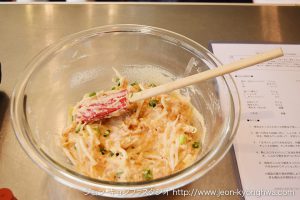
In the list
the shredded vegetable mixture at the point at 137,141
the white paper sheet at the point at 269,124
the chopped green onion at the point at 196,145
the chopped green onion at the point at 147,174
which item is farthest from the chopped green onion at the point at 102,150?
the white paper sheet at the point at 269,124

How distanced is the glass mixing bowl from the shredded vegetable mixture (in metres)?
0.04

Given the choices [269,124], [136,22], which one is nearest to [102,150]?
[269,124]

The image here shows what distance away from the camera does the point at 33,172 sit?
95 cm

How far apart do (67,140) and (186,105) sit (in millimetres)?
384

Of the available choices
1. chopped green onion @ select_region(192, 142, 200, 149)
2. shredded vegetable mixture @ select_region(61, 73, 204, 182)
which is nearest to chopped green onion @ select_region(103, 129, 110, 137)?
shredded vegetable mixture @ select_region(61, 73, 204, 182)

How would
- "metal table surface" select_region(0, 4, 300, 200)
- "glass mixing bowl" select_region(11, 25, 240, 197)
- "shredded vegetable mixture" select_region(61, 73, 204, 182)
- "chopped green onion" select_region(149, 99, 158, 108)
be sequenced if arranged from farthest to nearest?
1. "metal table surface" select_region(0, 4, 300, 200)
2. "chopped green onion" select_region(149, 99, 158, 108)
3. "shredded vegetable mixture" select_region(61, 73, 204, 182)
4. "glass mixing bowl" select_region(11, 25, 240, 197)

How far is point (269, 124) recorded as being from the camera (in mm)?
1082

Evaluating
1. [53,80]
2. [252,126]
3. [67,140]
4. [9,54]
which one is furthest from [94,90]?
[252,126]

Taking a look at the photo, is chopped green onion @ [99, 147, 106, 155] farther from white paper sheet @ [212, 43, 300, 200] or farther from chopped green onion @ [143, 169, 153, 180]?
white paper sheet @ [212, 43, 300, 200]

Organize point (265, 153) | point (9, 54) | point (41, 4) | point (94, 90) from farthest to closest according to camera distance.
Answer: point (41, 4) → point (9, 54) → point (94, 90) → point (265, 153)

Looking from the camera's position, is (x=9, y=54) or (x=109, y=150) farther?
(x=9, y=54)

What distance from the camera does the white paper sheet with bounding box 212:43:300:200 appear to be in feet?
3.08

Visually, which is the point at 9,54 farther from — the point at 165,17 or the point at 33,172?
the point at 165,17

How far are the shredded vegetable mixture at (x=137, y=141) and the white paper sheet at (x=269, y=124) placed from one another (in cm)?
18
